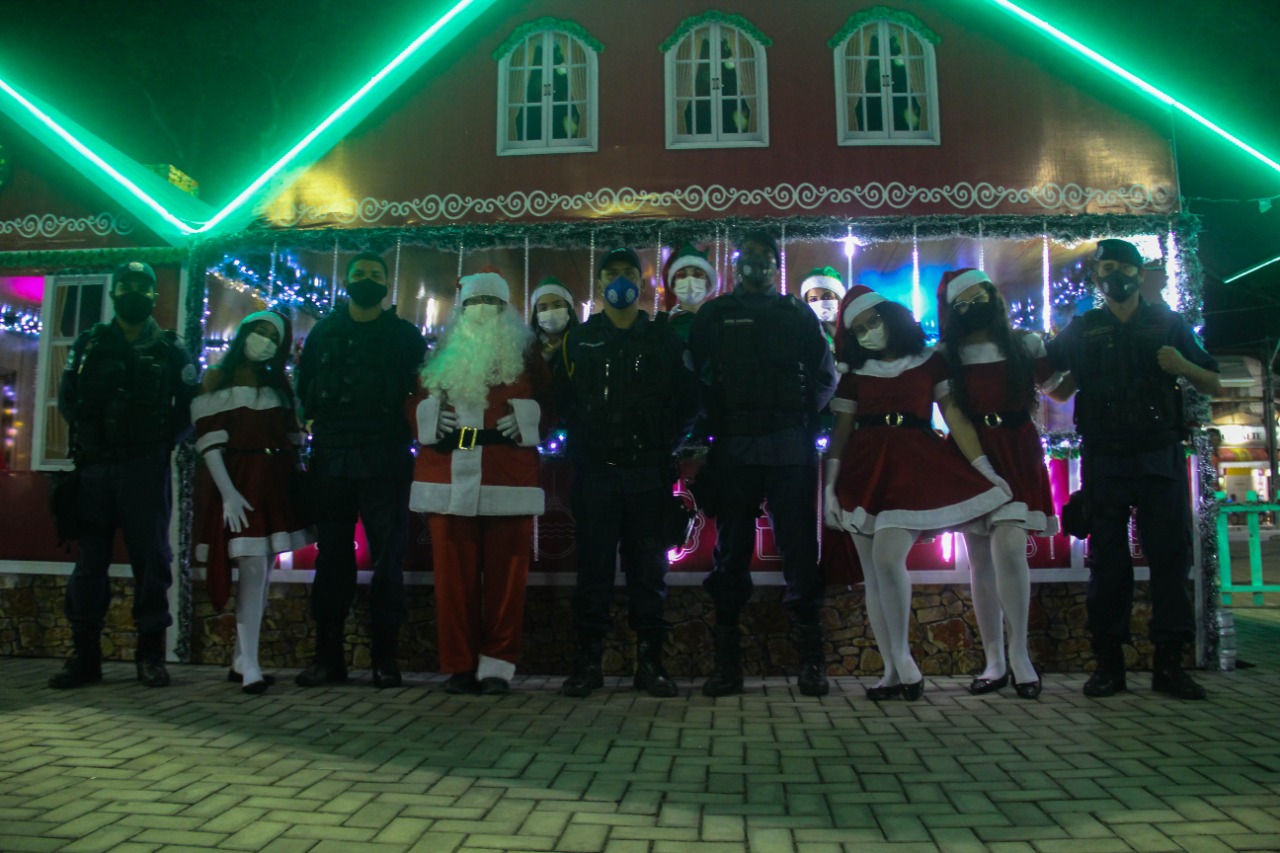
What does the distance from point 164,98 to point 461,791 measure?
1912 cm

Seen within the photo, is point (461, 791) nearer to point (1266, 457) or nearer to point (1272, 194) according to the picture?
Result: point (1272, 194)

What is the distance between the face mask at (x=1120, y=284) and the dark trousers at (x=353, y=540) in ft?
13.6

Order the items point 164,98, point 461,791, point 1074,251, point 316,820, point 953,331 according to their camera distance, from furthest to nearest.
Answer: point 164,98
point 1074,251
point 953,331
point 461,791
point 316,820

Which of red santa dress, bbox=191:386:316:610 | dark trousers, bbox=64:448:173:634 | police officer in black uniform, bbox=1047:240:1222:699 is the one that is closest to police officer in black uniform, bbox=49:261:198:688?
dark trousers, bbox=64:448:173:634

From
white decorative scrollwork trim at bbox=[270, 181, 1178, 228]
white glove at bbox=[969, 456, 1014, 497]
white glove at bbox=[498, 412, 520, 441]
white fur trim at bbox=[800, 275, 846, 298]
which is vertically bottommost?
white glove at bbox=[969, 456, 1014, 497]

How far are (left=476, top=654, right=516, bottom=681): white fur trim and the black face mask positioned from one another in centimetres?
310

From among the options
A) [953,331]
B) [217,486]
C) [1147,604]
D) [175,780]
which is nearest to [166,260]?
[217,486]

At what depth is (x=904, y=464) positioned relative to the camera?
455cm

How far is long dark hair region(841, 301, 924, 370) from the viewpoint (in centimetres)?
468

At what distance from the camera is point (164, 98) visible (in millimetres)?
17766

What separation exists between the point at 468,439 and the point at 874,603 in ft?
7.77

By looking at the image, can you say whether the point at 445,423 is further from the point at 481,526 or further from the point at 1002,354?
the point at 1002,354

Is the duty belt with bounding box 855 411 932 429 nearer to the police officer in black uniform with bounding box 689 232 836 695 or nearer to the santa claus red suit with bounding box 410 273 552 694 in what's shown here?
the police officer in black uniform with bounding box 689 232 836 695

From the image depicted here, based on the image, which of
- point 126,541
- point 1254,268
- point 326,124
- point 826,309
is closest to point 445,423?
point 126,541
